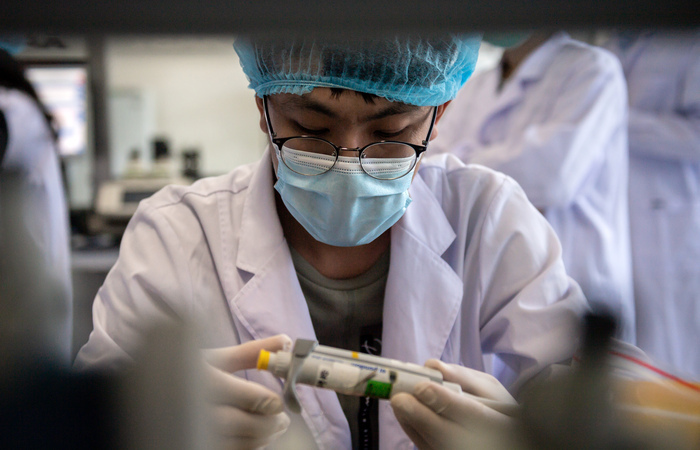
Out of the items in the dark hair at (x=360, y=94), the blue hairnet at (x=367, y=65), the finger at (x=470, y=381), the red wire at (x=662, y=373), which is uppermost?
the blue hairnet at (x=367, y=65)

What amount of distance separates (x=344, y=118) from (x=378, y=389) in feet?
1.69

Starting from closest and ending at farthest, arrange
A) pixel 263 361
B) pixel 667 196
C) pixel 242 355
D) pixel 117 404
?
pixel 117 404
pixel 263 361
pixel 242 355
pixel 667 196

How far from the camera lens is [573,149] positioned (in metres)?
1.97

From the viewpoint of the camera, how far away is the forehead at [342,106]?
1026 millimetres

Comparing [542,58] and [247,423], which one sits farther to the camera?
[542,58]

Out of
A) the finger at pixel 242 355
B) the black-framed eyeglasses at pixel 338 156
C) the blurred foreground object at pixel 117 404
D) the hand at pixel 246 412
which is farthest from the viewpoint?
the black-framed eyeglasses at pixel 338 156

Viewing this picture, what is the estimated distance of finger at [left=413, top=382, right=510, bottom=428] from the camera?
798mm

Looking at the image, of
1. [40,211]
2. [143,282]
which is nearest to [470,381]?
[143,282]

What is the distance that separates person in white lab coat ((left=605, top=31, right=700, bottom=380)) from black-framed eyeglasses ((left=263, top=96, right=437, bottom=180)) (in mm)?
1665

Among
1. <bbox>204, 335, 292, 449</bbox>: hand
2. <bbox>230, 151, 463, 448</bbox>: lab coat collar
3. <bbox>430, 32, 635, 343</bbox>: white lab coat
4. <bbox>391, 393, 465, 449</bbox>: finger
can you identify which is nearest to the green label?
<bbox>391, 393, 465, 449</bbox>: finger

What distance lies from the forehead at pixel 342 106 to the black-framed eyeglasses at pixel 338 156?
0.17 ft

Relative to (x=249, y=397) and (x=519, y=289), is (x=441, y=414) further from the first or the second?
(x=519, y=289)

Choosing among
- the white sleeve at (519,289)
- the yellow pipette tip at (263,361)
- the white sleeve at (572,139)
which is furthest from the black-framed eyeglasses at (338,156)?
the white sleeve at (572,139)

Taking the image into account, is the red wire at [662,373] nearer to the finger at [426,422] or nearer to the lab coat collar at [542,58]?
the finger at [426,422]
